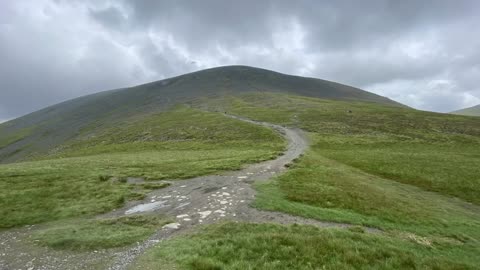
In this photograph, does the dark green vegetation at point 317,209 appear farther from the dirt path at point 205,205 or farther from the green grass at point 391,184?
the dirt path at point 205,205

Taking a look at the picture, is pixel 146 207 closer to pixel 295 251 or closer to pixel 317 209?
pixel 317 209

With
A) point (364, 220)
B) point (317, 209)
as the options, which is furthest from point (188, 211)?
point (364, 220)

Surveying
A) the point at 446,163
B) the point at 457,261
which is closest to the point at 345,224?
the point at 457,261

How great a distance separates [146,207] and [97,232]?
5393 mm

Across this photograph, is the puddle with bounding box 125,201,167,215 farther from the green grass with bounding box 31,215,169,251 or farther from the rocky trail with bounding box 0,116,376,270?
the green grass with bounding box 31,215,169,251

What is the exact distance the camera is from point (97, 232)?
16047mm

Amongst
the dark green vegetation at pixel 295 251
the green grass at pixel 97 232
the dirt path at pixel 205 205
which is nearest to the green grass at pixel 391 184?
the dirt path at pixel 205 205

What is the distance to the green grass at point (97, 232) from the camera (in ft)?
47.8

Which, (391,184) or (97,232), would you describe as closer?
(97,232)

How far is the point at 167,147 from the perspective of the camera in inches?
2739

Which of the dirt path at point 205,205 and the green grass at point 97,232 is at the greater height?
the dirt path at point 205,205

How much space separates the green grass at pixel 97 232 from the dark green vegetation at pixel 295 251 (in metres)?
2.67

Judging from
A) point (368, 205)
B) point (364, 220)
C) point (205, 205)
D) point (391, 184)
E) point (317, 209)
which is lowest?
→ point (391, 184)

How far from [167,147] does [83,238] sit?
2176 inches
